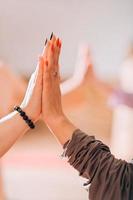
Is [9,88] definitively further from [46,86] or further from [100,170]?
[100,170]

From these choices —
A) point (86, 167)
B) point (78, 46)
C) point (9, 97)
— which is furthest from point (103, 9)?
point (86, 167)

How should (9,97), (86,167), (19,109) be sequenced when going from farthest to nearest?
(9,97)
(19,109)
(86,167)

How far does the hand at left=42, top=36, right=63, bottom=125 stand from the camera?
75cm

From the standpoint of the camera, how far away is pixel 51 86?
772 millimetres

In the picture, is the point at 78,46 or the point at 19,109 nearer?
the point at 19,109

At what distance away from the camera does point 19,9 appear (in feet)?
4.03

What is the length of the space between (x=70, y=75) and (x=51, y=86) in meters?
0.50

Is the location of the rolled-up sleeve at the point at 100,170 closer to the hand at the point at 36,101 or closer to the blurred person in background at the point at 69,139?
the blurred person in background at the point at 69,139

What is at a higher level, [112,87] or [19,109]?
[19,109]

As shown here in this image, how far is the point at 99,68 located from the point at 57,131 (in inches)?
26.1

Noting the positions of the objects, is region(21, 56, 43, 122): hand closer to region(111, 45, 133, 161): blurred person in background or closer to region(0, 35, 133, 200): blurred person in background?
region(0, 35, 133, 200): blurred person in background

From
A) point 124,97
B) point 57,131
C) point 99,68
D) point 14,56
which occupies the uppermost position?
point 14,56

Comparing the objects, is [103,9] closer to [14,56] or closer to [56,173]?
[14,56]

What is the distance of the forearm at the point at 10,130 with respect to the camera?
29.3 inches
